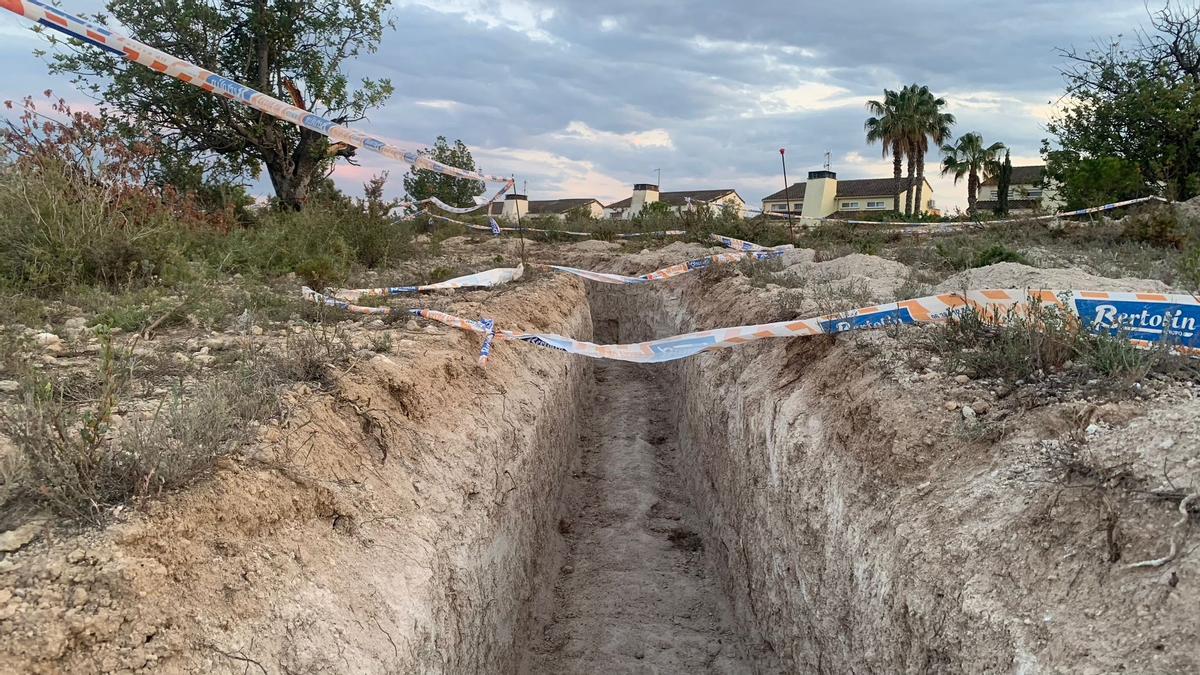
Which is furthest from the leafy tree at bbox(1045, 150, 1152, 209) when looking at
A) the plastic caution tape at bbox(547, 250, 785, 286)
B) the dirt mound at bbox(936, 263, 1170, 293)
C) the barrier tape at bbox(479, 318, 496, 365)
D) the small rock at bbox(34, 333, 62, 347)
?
the small rock at bbox(34, 333, 62, 347)

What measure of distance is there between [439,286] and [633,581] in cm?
421

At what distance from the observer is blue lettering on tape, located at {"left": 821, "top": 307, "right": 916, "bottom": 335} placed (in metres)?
5.10

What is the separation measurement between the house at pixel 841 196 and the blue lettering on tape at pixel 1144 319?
3693cm

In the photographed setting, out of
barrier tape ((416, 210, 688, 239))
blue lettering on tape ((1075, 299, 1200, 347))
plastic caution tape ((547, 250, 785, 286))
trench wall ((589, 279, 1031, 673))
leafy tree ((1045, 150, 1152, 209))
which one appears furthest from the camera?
barrier tape ((416, 210, 688, 239))

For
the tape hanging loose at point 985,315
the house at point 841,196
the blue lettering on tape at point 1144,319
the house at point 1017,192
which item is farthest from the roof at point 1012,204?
the blue lettering on tape at point 1144,319

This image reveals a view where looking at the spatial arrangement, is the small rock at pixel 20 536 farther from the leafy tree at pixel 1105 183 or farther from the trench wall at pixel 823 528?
the leafy tree at pixel 1105 183

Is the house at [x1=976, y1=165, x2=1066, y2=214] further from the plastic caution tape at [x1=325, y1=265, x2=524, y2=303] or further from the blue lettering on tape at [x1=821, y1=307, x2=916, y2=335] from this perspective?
the blue lettering on tape at [x1=821, y1=307, x2=916, y2=335]

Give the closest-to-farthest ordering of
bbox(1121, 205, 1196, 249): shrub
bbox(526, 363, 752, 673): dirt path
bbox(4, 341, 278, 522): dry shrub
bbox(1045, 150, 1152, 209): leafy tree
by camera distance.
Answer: bbox(4, 341, 278, 522): dry shrub, bbox(526, 363, 752, 673): dirt path, bbox(1121, 205, 1196, 249): shrub, bbox(1045, 150, 1152, 209): leafy tree

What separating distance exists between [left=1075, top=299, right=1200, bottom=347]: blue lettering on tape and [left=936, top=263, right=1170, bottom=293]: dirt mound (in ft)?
5.11

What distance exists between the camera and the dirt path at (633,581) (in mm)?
5555

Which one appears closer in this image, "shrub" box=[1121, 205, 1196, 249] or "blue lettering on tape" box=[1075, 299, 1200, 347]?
"blue lettering on tape" box=[1075, 299, 1200, 347]

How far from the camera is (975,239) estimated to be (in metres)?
12.8

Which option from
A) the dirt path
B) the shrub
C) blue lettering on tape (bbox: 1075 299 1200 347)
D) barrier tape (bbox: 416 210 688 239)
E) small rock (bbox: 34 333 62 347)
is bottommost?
the dirt path

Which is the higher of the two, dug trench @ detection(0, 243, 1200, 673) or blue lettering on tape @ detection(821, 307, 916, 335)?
blue lettering on tape @ detection(821, 307, 916, 335)
